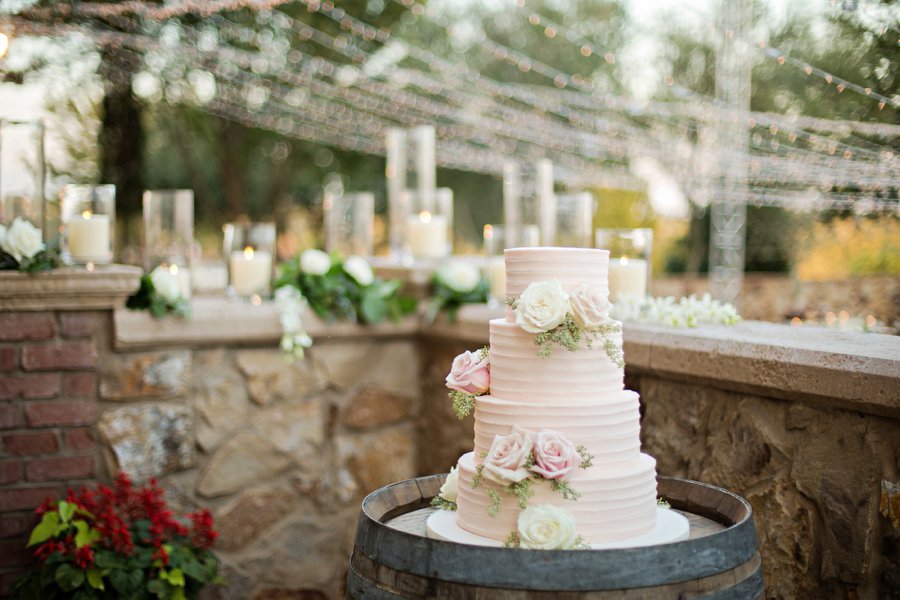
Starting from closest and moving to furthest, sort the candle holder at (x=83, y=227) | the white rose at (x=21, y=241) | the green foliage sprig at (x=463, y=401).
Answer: the green foliage sprig at (x=463, y=401)
the white rose at (x=21, y=241)
the candle holder at (x=83, y=227)

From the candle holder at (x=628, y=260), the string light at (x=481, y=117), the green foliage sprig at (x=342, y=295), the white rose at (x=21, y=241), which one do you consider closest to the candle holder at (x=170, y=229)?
the green foliage sprig at (x=342, y=295)

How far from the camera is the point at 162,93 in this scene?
991 centimetres

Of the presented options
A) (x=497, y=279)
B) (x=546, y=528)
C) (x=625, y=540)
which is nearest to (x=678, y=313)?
(x=497, y=279)

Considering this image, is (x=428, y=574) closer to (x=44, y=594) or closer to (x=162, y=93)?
(x=44, y=594)

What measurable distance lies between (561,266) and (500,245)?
71.7 inches

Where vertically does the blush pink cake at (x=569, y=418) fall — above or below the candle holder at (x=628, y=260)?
below

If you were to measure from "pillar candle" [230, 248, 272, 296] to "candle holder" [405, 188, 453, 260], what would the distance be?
0.76 metres

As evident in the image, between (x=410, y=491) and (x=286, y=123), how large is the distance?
27.3 ft

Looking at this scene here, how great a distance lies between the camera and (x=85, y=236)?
3100 mm

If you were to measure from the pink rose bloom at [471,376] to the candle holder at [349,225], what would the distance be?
2.29 metres

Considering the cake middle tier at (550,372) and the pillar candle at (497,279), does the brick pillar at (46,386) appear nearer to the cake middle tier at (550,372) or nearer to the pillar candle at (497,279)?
the pillar candle at (497,279)

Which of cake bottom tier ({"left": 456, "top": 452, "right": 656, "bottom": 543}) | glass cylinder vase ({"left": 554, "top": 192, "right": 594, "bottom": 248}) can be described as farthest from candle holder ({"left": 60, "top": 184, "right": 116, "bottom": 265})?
cake bottom tier ({"left": 456, "top": 452, "right": 656, "bottom": 543})

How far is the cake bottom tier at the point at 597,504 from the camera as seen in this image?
164cm

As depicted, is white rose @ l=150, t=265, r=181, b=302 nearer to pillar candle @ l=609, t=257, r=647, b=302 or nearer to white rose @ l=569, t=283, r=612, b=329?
pillar candle @ l=609, t=257, r=647, b=302
